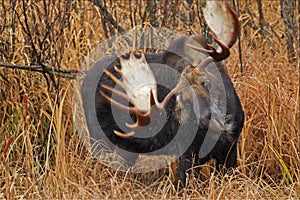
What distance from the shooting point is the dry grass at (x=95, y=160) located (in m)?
3.91

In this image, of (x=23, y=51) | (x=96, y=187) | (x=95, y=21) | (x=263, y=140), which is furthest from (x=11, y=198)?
(x=95, y=21)

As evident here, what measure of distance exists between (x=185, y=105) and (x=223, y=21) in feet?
2.31

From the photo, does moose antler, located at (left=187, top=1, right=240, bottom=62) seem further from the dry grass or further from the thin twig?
the thin twig

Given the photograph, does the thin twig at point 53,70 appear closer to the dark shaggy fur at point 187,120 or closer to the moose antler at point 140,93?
the dark shaggy fur at point 187,120

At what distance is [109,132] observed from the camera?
4.49 metres

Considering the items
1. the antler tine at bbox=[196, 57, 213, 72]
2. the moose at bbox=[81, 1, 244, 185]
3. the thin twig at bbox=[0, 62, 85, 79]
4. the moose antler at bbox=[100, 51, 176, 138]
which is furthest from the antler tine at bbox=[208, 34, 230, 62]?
the thin twig at bbox=[0, 62, 85, 79]

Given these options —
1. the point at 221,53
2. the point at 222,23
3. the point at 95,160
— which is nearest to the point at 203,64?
the point at 221,53

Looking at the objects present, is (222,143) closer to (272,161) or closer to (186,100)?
(186,100)

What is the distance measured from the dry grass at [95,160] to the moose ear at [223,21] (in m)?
0.93

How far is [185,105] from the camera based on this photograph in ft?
12.4

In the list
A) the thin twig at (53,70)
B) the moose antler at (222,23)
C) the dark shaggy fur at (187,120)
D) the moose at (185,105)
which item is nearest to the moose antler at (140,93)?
the moose at (185,105)

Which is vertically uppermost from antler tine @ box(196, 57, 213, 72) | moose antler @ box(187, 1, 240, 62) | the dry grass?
moose antler @ box(187, 1, 240, 62)

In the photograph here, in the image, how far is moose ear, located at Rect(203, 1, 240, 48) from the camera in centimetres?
320

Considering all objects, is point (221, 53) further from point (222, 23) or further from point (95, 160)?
point (95, 160)
